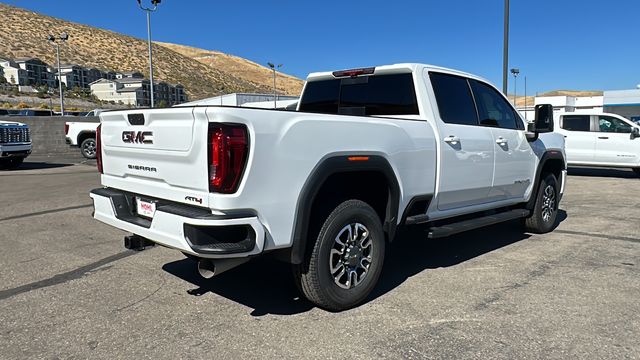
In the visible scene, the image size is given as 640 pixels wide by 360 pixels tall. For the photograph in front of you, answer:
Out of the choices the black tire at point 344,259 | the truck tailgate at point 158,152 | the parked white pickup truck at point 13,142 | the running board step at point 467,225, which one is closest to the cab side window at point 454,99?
the running board step at point 467,225

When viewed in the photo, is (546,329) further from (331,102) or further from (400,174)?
(331,102)

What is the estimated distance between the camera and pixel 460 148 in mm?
4891

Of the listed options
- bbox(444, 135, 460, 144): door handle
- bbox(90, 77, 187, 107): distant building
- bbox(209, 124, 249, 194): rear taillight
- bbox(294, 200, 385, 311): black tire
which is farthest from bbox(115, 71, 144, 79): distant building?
bbox(209, 124, 249, 194): rear taillight

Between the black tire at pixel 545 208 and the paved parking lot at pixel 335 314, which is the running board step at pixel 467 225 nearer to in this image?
the paved parking lot at pixel 335 314

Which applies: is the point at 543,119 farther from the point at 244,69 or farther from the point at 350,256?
the point at 244,69

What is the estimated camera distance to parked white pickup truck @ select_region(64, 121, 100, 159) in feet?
58.9

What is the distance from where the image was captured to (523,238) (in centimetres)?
651

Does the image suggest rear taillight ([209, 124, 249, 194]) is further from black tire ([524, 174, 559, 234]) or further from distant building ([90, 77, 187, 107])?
distant building ([90, 77, 187, 107])

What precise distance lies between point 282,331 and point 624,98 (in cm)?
5219

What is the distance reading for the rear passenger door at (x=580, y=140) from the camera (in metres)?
14.2

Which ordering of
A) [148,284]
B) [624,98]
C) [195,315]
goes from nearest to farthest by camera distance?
[195,315], [148,284], [624,98]

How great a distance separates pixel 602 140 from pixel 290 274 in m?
12.4

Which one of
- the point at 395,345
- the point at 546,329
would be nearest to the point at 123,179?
the point at 395,345

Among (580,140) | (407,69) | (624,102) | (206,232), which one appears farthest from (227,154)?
(624,102)
